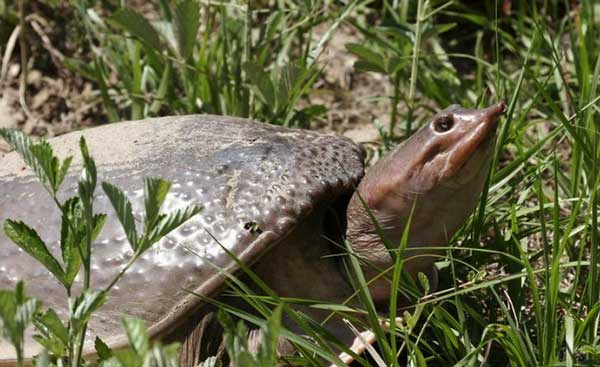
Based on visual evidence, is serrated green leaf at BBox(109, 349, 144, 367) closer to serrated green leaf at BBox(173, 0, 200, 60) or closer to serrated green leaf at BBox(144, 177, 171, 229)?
serrated green leaf at BBox(144, 177, 171, 229)

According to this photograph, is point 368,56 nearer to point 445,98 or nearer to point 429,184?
point 445,98

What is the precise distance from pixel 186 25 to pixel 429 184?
999 mm

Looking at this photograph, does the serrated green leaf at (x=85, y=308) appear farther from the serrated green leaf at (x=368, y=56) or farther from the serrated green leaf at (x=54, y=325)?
the serrated green leaf at (x=368, y=56)

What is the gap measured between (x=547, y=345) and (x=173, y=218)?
88 cm

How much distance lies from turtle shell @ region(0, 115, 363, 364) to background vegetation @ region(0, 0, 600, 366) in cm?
14

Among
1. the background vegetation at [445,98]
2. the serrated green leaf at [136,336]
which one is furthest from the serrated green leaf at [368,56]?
the serrated green leaf at [136,336]

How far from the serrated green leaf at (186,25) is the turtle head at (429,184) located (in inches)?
30.8

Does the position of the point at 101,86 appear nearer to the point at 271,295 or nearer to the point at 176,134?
the point at 176,134

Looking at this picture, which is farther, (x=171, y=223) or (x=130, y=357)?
(x=171, y=223)

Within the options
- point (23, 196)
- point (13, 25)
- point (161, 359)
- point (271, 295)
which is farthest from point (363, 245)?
point (13, 25)

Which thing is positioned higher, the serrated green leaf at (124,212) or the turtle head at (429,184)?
the serrated green leaf at (124,212)

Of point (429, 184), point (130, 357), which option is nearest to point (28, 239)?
point (130, 357)

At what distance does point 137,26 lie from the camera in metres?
3.05

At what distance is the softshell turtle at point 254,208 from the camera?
2.38 meters
